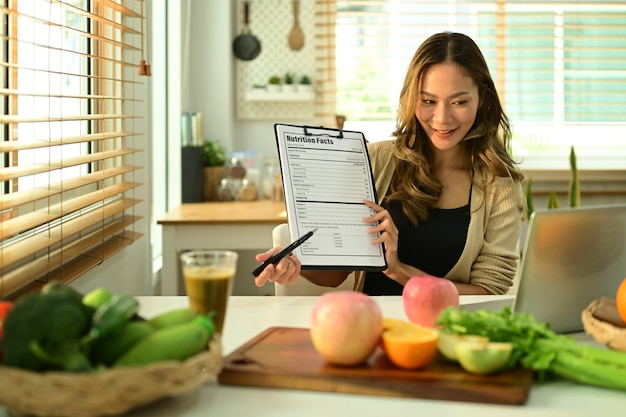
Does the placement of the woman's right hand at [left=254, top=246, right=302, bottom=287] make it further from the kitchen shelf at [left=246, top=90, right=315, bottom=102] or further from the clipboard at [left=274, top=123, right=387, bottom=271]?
the kitchen shelf at [left=246, top=90, right=315, bottom=102]

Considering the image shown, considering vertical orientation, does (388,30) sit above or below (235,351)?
above

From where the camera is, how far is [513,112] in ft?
14.7

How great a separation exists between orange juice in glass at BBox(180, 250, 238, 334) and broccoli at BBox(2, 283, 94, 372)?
0.32m

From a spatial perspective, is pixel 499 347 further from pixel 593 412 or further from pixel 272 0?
pixel 272 0

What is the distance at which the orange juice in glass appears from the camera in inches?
50.8

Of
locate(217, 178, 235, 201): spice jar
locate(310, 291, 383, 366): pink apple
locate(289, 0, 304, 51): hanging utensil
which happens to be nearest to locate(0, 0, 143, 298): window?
locate(310, 291, 383, 366): pink apple

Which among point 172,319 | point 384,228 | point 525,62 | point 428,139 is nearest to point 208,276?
point 172,319

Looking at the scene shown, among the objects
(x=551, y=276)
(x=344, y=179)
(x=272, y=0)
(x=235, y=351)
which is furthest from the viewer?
(x=272, y=0)

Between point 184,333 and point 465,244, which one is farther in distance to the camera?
point 465,244

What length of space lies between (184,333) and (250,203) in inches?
109

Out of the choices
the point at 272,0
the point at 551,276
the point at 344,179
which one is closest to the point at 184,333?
the point at 551,276

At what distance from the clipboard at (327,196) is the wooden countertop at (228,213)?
128cm

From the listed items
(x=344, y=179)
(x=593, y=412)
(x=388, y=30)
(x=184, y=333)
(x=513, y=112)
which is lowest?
(x=593, y=412)

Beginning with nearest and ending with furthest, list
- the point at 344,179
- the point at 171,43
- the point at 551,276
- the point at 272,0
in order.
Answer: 1. the point at 551,276
2. the point at 344,179
3. the point at 171,43
4. the point at 272,0
